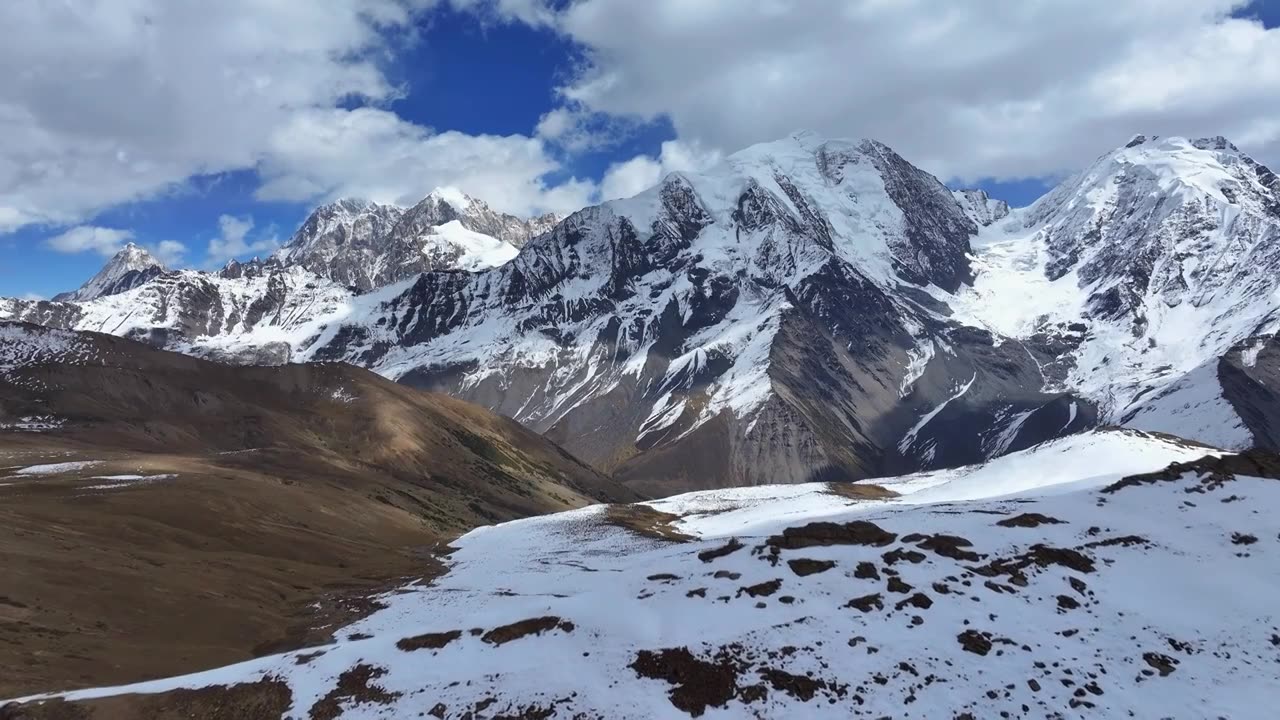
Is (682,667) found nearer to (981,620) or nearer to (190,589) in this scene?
(981,620)

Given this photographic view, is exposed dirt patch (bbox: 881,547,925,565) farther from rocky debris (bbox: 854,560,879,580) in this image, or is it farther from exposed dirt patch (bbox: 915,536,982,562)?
exposed dirt patch (bbox: 915,536,982,562)

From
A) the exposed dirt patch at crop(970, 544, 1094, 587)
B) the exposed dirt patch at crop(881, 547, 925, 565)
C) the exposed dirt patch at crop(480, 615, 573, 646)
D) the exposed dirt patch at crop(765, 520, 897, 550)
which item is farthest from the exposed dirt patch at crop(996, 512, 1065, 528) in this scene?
the exposed dirt patch at crop(480, 615, 573, 646)

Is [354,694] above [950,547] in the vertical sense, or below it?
above

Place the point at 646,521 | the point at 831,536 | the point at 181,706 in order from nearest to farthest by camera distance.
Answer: the point at 181,706
the point at 831,536
the point at 646,521

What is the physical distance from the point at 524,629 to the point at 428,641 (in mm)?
4260

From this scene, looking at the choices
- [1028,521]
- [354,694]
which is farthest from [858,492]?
[354,694]

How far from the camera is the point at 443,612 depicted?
4716 centimetres

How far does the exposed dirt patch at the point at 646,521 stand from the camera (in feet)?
299

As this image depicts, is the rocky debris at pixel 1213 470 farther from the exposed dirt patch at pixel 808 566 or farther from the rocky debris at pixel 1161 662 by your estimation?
the exposed dirt patch at pixel 808 566

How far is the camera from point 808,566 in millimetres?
42250

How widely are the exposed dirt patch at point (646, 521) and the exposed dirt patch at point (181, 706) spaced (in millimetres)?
54683

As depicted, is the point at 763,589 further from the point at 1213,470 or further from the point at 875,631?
the point at 1213,470

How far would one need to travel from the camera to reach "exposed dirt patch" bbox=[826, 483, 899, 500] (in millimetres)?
136125

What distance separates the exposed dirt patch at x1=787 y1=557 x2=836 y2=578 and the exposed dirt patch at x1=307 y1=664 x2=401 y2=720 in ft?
67.0
